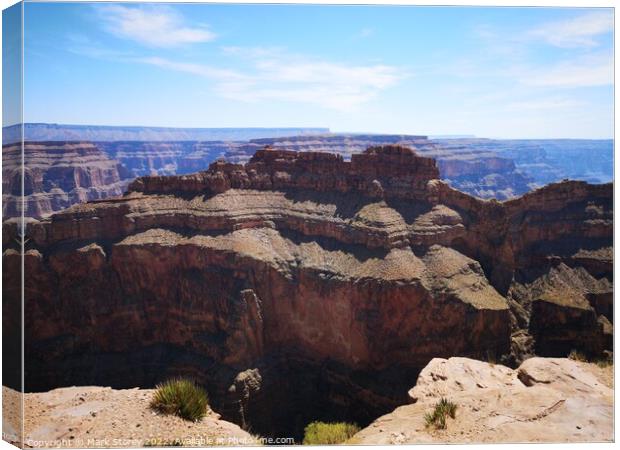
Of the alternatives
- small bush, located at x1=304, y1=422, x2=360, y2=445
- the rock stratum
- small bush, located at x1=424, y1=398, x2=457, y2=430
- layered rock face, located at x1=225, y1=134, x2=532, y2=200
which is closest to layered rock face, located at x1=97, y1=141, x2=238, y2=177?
layered rock face, located at x1=225, y1=134, x2=532, y2=200

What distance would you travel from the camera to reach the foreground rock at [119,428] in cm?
1841

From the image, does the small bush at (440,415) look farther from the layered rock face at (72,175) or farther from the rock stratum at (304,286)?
the layered rock face at (72,175)

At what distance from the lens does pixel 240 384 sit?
37344mm

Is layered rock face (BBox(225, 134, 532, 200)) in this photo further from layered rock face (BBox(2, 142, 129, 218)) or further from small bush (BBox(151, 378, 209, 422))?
small bush (BBox(151, 378, 209, 422))

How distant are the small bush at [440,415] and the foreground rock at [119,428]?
20.4ft

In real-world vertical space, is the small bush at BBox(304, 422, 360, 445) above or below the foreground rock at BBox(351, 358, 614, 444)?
below

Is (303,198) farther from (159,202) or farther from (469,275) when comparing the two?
(469,275)

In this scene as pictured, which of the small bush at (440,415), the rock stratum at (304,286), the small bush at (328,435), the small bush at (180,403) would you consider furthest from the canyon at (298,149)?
the small bush at (440,415)

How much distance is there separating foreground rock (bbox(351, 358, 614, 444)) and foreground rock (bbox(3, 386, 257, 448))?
5089 millimetres

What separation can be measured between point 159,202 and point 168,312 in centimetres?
953

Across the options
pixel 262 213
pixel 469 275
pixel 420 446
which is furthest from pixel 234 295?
pixel 420 446

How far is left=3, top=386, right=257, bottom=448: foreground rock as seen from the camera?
1841cm

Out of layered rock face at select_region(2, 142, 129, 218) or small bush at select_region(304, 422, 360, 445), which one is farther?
layered rock face at select_region(2, 142, 129, 218)

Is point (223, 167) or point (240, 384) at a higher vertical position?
point (223, 167)
